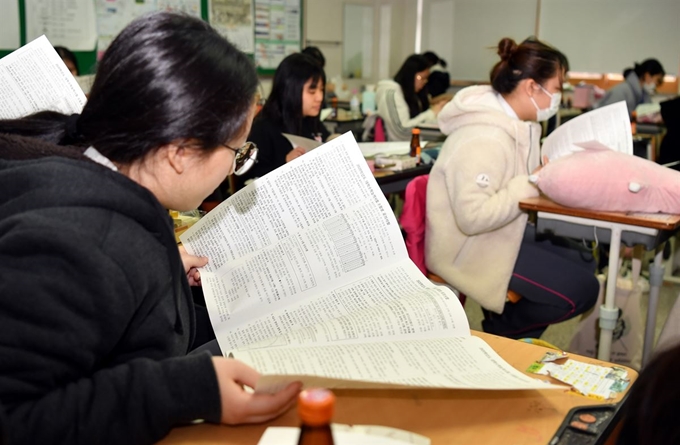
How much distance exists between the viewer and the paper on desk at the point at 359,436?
663 millimetres

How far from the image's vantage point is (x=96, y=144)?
2.63 ft

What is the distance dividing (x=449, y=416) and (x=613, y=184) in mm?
1297

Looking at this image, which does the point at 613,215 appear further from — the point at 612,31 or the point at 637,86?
the point at 612,31

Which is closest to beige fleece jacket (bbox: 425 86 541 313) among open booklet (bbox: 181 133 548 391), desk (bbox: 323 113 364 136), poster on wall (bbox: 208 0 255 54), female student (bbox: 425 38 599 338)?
female student (bbox: 425 38 599 338)

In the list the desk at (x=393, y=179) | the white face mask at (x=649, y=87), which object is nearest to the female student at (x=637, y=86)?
the white face mask at (x=649, y=87)

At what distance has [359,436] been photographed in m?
0.67

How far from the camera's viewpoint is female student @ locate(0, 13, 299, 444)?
623 mm

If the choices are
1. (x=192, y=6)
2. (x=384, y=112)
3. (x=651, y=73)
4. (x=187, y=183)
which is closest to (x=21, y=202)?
(x=187, y=183)

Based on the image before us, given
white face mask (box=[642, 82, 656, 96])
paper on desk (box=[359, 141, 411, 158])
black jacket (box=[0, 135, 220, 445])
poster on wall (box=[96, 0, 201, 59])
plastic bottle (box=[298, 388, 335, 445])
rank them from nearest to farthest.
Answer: plastic bottle (box=[298, 388, 335, 445]), black jacket (box=[0, 135, 220, 445]), paper on desk (box=[359, 141, 411, 158]), poster on wall (box=[96, 0, 201, 59]), white face mask (box=[642, 82, 656, 96])

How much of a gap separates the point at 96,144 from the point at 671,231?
1630 millimetres

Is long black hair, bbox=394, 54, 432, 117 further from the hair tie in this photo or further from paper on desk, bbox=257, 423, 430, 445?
paper on desk, bbox=257, 423, 430, 445

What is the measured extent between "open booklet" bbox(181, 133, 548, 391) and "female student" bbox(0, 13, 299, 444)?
99 millimetres

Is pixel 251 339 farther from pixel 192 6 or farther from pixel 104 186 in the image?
pixel 192 6

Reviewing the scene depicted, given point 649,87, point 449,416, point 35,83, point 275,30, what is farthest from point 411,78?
point 449,416
